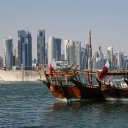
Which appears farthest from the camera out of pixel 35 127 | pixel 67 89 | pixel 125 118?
pixel 67 89

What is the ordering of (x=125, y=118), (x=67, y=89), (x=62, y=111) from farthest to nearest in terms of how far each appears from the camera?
(x=67, y=89) < (x=62, y=111) < (x=125, y=118)

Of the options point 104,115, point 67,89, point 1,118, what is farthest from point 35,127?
point 67,89

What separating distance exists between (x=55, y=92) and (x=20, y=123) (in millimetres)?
24875

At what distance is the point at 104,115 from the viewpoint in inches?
2144

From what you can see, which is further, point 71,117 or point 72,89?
point 72,89

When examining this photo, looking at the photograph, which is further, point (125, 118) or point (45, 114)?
point (45, 114)

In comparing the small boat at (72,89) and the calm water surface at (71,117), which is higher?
the small boat at (72,89)

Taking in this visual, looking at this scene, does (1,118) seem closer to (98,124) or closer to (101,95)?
(98,124)

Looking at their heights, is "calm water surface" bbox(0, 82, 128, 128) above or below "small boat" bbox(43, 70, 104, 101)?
below

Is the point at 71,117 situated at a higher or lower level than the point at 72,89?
lower

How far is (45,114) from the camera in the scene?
2194 inches

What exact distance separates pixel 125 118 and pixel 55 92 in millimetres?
22548

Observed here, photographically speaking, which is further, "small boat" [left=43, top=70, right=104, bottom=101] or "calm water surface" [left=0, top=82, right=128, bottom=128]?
"small boat" [left=43, top=70, right=104, bottom=101]

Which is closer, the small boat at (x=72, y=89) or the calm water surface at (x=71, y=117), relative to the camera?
the calm water surface at (x=71, y=117)
